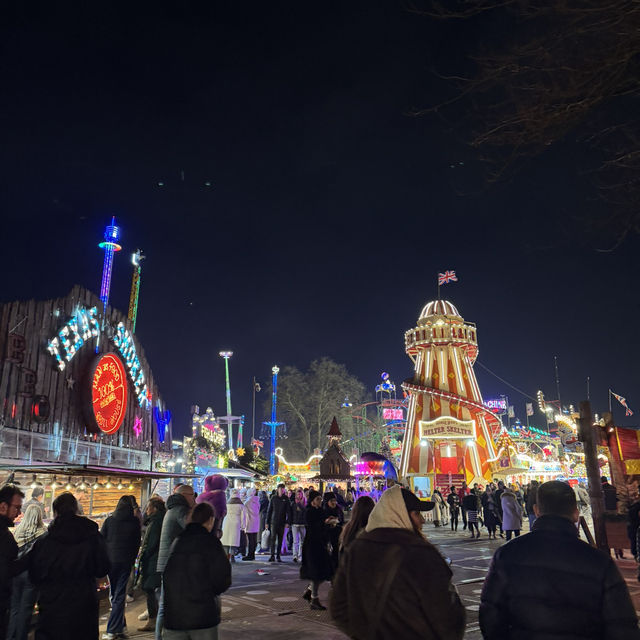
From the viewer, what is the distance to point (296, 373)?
166 feet

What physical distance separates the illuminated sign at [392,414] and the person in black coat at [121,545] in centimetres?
4898

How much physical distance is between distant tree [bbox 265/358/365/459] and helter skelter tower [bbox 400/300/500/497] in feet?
31.6

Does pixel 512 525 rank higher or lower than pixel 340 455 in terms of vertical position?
lower

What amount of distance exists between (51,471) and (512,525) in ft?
40.5

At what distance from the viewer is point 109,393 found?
2123 centimetres

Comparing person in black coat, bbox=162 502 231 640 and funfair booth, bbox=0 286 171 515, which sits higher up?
funfair booth, bbox=0 286 171 515

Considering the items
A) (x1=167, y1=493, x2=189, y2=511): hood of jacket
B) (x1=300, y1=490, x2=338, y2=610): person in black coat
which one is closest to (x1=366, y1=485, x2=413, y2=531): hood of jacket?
(x1=167, y1=493, x2=189, y2=511): hood of jacket

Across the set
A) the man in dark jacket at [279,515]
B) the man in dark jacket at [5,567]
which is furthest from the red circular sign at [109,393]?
the man in dark jacket at [5,567]

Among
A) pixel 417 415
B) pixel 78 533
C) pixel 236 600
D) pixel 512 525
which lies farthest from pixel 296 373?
pixel 78 533

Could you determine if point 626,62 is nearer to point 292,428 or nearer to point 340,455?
point 340,455

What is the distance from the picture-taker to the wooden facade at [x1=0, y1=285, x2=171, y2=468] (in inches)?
614

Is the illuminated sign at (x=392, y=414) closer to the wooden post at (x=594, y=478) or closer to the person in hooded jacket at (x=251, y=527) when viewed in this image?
the person in hooded jacket at (x=251, y=527)

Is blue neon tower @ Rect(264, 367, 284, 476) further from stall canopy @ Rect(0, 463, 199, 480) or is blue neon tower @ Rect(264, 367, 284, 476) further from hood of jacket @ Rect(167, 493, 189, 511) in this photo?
hood of jacket @ Rect(167, 493, 189, 511)

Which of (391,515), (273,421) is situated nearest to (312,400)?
(273,421)
